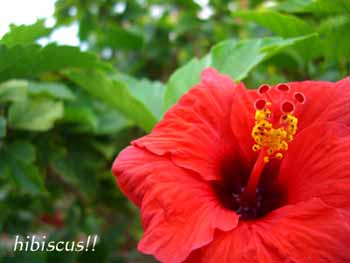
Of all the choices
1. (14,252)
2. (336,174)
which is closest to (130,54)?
(14,252)

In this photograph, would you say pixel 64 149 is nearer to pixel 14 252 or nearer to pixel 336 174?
pixel 14 252

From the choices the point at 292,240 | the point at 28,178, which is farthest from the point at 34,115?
the point at 292,240

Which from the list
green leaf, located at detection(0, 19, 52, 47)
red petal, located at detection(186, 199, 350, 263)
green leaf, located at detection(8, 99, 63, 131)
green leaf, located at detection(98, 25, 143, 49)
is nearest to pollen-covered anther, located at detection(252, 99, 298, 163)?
red petal, located at detection(186, 199, 350, 263)

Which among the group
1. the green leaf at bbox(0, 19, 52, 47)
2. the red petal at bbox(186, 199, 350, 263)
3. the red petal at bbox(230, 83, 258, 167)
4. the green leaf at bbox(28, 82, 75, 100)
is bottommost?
the red petal at bbox(186, 199, 350, 263)

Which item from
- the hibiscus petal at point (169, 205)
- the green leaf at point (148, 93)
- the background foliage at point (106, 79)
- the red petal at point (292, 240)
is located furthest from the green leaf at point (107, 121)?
the red petal at point (292, 240)

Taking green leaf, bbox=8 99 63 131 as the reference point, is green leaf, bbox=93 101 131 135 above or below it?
below

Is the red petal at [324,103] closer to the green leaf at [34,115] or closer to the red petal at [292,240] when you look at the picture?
the red petal at [292,240]

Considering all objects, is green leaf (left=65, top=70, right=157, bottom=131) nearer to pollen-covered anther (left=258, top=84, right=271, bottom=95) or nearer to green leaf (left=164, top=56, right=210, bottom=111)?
green leaf (left=164, top=56, right=210, bottom=111)

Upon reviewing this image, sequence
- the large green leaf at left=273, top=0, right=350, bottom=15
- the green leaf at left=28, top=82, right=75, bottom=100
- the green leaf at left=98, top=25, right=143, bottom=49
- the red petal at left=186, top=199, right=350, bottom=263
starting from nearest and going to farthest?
the red petal at left=186, top=199, right=350, bottom=263 < the large green leaf at left=273, top=0, right=350, bottom=15 < the green leaf at left=28, top=82, right=75, bottom=100 < the green leaf at left=98, top=25, right=143, bottom=49
